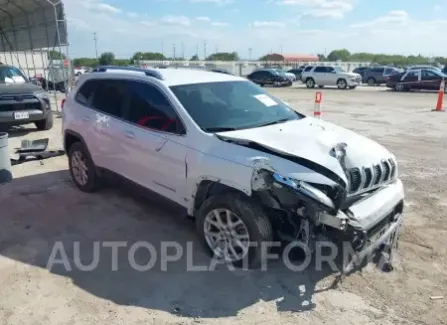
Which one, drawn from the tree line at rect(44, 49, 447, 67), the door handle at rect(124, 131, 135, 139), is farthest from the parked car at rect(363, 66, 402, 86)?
the door handle at rect(124, 131, 135, 139)

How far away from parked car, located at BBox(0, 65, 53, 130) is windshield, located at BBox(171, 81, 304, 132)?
22.6 ft

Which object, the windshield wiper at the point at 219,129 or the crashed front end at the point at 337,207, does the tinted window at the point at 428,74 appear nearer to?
the crashed front end at the point at 337,207

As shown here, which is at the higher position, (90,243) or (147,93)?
(147,93)

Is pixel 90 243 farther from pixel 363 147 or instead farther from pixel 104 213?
pixel 363 147

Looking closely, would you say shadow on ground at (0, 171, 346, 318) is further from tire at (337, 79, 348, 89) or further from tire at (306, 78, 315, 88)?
tire at (306, 78, 315, 88)

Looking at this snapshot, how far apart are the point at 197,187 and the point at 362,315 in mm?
1777

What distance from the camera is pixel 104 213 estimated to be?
5.12 m

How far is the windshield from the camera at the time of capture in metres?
4.19

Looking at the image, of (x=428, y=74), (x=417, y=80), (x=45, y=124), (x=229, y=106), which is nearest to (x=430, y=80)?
(x=428, y=74)

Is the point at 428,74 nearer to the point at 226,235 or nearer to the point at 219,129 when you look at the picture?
the point at 219,129

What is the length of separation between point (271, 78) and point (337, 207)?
31816mm

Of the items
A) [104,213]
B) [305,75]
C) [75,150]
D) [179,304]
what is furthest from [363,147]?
[305,75]

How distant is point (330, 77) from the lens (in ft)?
103

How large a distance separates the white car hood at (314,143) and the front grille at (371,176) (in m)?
0.05
